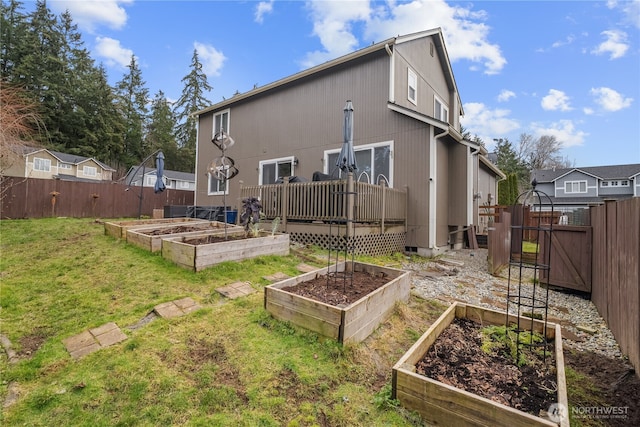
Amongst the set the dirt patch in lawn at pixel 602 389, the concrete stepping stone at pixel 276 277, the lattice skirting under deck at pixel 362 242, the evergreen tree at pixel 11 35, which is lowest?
the dirt patch in lawn at pixel 602 389

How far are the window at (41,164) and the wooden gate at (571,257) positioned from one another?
3401 cm

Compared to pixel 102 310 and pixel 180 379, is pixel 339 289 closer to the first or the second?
pixel 180 379

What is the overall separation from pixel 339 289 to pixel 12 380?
9.39 ft

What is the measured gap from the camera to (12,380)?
210cm

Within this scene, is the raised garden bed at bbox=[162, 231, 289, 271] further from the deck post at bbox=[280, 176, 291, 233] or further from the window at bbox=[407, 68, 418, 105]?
the window at bbox=[407, 68, 418, 105]

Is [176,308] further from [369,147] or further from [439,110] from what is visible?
[439,110]

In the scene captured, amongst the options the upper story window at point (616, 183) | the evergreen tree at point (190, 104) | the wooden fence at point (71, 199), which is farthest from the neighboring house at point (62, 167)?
the upper story window at point (616, 183)

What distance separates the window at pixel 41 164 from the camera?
23.4 meters

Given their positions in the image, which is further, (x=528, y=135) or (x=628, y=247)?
(x=528, y=135)

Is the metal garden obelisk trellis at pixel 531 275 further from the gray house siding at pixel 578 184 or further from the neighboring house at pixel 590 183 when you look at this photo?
the gray house siding at pixel 578 184

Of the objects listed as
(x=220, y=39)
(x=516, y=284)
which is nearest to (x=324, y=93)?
(x=220, y=39)

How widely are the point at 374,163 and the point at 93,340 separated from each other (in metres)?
7.62

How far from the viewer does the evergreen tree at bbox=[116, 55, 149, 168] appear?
106ft

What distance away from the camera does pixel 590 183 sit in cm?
2950
